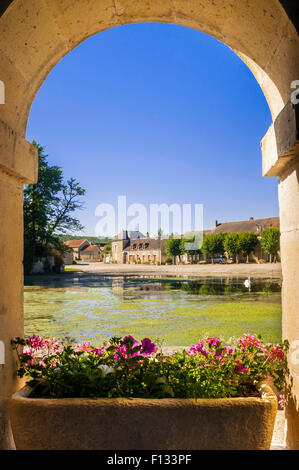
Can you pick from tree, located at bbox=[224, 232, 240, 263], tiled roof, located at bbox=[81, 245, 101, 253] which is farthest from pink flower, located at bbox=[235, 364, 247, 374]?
tiled roof, located at bbox=[81, 245, 101, 253]

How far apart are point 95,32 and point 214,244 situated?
52.9 m

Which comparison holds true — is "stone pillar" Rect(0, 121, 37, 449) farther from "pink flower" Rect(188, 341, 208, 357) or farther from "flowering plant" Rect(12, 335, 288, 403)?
"pink flower" Rect(188, 341, 208, 357)

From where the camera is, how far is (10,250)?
224 centimetres

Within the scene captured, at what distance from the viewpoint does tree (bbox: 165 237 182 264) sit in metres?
59.9

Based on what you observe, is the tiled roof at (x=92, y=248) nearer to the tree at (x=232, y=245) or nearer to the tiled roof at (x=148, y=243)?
the tiled roof at (x=148, y=243)

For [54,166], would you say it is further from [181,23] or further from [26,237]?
[181,23]

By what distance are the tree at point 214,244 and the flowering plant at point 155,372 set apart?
173 ft

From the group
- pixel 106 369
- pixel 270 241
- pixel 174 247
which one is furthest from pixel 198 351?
pixel 174 247

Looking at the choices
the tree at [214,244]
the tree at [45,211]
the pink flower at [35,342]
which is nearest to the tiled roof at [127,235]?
the tree at [214,244]

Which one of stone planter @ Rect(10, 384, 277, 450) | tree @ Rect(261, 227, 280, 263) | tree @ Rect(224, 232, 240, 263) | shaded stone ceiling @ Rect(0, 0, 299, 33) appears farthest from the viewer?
tree @ Rect(224, 232, 240, 263)

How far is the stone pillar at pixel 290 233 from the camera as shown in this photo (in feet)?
6.59

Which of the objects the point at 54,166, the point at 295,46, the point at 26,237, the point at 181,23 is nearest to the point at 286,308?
the point at 295,46

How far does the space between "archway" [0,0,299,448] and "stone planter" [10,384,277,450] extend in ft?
1.65

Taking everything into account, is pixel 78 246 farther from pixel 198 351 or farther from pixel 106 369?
pixel 106 369
